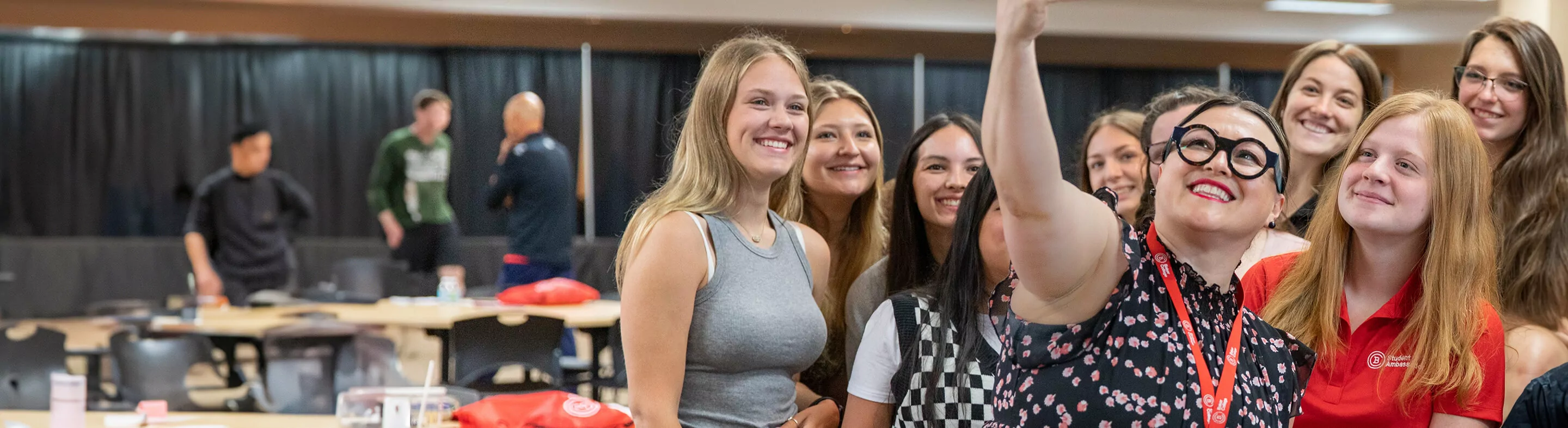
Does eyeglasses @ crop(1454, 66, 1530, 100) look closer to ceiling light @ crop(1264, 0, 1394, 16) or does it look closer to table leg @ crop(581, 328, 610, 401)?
table leg @ crop(581, 328, 610, 401)

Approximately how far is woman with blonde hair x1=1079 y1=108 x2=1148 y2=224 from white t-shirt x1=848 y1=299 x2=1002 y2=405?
1020 mm

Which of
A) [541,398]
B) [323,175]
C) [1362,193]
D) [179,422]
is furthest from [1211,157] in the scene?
[323,175]

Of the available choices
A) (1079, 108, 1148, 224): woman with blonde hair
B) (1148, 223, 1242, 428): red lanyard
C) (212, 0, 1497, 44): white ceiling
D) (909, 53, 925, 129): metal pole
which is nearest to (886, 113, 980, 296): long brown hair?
(1079, 108, 1148, 224): woman with blonde hair

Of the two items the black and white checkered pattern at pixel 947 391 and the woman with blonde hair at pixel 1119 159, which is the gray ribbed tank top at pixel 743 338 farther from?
the woman with blonde hair at pixel 1119 159

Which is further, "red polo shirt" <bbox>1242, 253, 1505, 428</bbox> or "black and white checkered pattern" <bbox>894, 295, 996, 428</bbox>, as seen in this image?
"black and white checkered pattern" <bbox>894, 295, 996, 428</bbox>

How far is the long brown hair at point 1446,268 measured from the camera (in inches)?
72.8

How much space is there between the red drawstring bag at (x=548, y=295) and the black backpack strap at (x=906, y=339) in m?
3.50

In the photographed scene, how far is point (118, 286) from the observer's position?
32.6ft

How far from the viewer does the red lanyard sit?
4.43 feet

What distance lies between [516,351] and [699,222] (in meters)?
2.91

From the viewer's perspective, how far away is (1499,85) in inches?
114

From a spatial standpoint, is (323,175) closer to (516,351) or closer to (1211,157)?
(516,351)

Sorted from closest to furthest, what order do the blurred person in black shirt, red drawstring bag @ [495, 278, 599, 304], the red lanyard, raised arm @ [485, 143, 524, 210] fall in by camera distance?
the red lanyard → red drawstring bag @ [495, 278, 599, 304] → the blurred person in black shirt → raised arm @ [485, 143, 524, 210]

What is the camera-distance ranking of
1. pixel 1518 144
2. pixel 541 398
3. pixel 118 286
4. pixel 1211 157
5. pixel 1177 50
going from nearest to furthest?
1. pixel 1211 157
2. pixel 541 398
3. pixel 1518 144
4. pixel 118 286
5. pixel 1177 50
